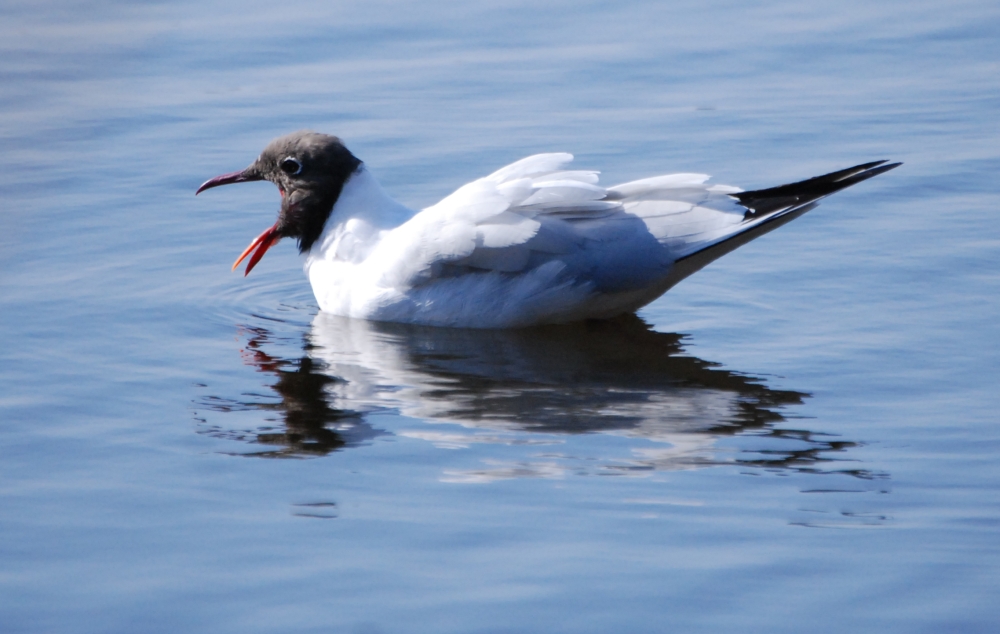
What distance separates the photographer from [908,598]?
3.84 metres

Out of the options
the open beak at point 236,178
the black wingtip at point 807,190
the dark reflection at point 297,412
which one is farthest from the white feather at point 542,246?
the open beak at point 236,178

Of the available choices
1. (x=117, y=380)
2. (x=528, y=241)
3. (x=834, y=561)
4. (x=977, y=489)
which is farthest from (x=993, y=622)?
(x=117, y=380)

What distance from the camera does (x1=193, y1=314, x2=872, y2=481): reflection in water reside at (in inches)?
199

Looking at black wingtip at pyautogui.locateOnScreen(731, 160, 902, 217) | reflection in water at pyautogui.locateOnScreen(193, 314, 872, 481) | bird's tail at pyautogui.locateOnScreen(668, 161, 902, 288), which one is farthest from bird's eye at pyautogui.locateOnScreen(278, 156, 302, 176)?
black wingtip at pyautogui.locateOnScreen(731, 160, 902, 217)

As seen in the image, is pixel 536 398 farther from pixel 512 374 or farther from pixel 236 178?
pixel 236 178

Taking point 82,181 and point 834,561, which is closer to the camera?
point 834,561

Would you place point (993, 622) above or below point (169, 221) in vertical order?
below

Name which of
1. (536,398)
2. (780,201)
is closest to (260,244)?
(536,398)

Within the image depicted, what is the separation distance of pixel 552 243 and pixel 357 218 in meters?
1.31

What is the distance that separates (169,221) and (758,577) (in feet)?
18.8

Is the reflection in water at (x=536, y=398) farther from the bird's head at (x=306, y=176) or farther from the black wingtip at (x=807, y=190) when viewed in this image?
the black wingtip at (x=807, y=190)

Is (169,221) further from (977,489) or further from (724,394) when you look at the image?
(977,489)

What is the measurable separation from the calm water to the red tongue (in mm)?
227

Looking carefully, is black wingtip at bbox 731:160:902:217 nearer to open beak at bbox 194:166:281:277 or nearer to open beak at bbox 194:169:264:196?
open beak at bbox 194:166:281:277
